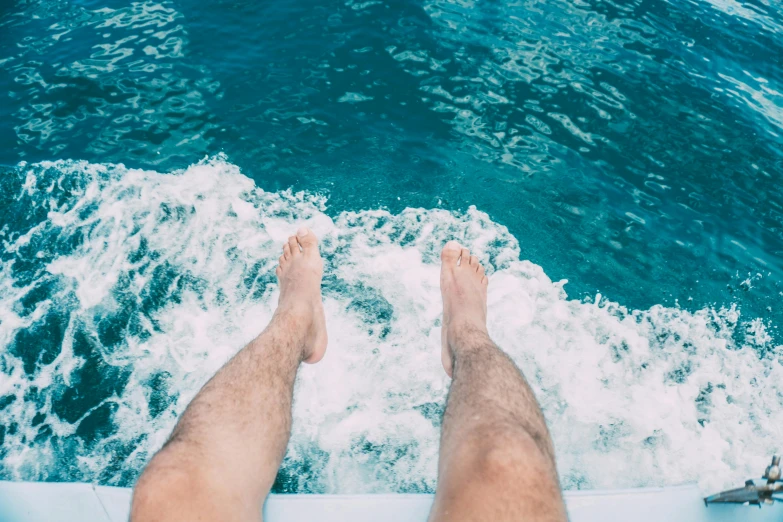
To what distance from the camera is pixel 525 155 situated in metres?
3.85

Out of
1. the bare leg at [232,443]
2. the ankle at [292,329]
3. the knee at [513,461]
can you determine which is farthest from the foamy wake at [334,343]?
the knee at [513,461]

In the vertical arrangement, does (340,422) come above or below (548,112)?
below

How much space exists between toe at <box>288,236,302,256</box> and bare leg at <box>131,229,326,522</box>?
31.7 inches

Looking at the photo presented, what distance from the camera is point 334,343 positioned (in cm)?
273

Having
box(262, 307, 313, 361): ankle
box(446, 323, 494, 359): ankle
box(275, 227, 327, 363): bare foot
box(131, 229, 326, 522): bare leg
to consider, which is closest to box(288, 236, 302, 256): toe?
box(275, 227, 327, 363): bare foot

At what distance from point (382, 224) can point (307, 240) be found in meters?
0.62

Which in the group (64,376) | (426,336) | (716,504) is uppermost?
(716,504)

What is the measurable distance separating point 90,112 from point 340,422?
3639mm

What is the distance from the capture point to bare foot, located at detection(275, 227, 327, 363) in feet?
7.47

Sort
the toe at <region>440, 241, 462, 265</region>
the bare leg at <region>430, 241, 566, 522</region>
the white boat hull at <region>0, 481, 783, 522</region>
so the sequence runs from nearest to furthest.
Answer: the bare leg at <region>430, 241, 566, 522</region> → the white boat hull at <region>0, 481, 783, 522</region> → the toe at <region>440, 241, 462, 265</region>

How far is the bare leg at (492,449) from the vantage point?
119 centimetres

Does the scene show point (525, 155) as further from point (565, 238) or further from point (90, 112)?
point (90, 112)

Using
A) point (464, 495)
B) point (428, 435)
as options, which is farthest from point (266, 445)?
point (428, 435)

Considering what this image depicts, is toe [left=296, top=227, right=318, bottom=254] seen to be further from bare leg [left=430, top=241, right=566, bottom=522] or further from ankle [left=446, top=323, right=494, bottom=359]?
bare leg [left=430, top=241, right=566, bottom=522]
